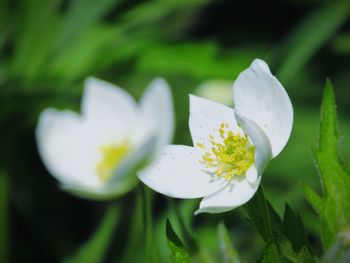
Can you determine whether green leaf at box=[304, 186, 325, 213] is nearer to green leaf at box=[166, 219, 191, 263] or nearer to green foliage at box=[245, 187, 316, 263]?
green foliage at box=[245, 187, 316, 263]

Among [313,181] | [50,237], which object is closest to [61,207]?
[50,237]

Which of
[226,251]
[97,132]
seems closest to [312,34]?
[97,132]

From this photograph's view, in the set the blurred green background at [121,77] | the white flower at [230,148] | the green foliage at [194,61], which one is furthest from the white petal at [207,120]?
the green foliage at [194,61]

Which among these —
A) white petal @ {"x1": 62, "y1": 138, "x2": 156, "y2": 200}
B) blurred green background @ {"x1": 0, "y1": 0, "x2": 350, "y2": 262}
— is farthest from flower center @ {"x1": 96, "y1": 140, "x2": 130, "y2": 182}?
white petal @ {"x1": 62, "y1": 138, "x2": 156, "y2": 200}

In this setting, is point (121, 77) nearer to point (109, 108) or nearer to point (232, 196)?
point (109, 108)

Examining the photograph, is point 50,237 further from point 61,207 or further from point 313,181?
point 313,181

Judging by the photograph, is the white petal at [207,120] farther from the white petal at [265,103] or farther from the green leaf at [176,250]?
the green leaf at [176,250]
